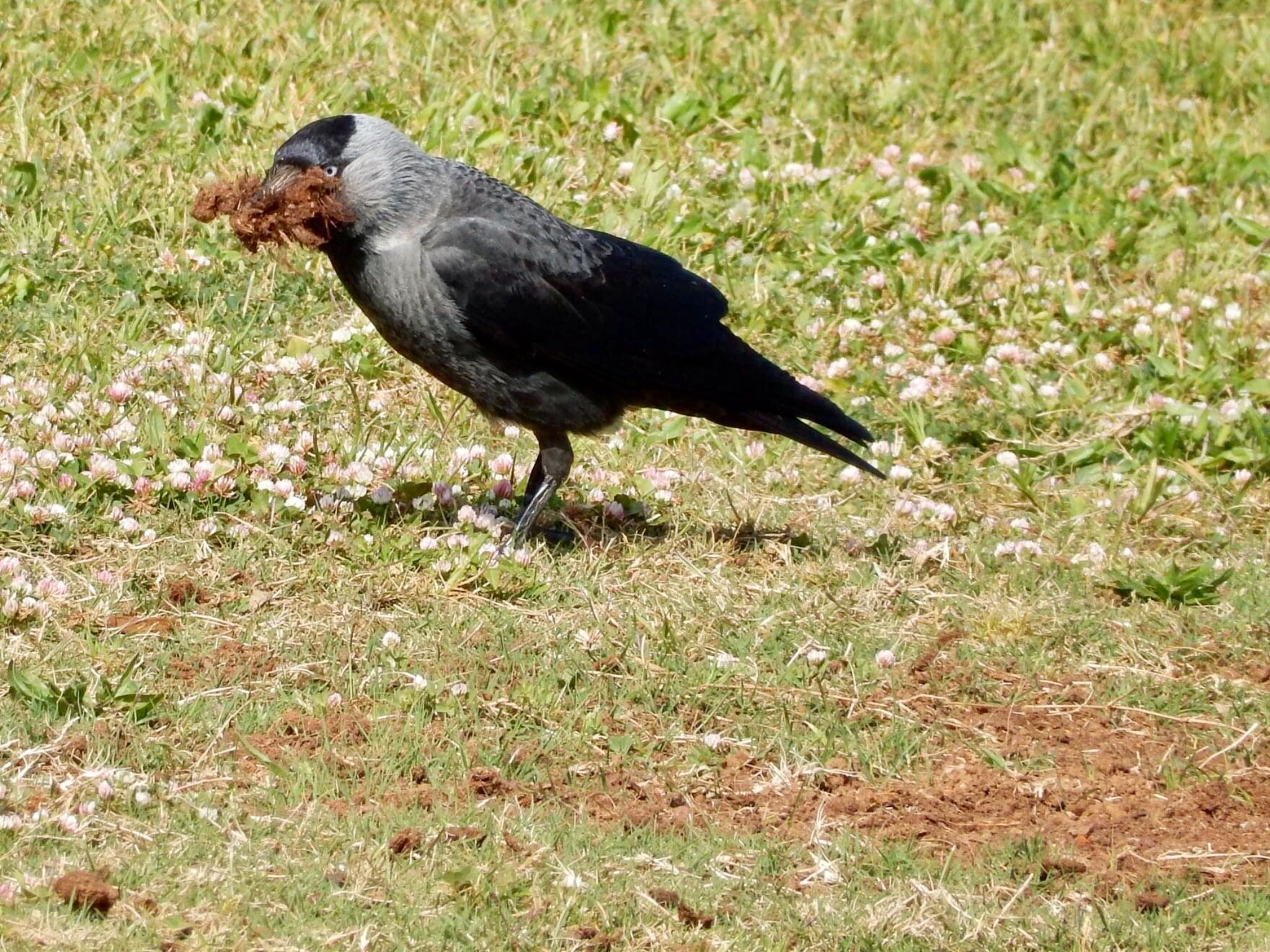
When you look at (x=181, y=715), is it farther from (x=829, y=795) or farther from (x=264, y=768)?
(x=829, y=795)

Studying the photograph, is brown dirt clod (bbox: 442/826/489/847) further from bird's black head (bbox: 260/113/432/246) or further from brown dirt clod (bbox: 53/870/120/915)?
bird's black head (bbox: 260/113/432/246)

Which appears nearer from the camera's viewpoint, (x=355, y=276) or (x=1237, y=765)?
(x=1237, y=765)

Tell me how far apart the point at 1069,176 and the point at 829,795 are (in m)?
4.84

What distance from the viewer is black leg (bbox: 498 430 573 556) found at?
18.2 feet

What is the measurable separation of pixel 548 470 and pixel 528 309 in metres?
0.56

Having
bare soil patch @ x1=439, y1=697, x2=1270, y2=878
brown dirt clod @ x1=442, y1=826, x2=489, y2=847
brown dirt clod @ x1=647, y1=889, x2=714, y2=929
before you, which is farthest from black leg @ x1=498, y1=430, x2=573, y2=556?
brown dirt clod @ x1=647, y1=889, x2=714, y2=929

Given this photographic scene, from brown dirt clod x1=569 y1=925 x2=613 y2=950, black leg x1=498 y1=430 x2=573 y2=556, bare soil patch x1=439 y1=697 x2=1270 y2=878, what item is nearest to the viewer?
brown dirt clod x1=569 y1=925 x2=613 y2=950

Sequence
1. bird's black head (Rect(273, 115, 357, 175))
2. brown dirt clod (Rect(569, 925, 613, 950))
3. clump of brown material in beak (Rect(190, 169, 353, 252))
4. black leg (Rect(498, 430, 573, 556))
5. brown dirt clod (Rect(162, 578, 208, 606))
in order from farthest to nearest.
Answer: black leg (Rect(498, 430, 573, 556)) < bird's black head (Rect(273, 115, 357, 175)) < clump of brown material in beak (Rect(190, 169, 353, 252)) < brown dirt clod (Rect(162, 578, 208, 606)) < brown dirt clod (Rect(569, 925, 613, 950))

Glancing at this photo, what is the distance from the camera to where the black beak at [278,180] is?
514 cm

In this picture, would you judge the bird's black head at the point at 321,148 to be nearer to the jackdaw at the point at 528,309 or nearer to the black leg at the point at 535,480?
the jackdaw at the point at 528,309

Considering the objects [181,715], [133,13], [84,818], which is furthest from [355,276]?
[133,13]

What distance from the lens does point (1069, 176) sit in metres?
8.32

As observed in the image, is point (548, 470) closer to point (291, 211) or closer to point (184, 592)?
point (291, 211)

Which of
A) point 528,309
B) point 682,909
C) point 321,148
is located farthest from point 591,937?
point 321,148
